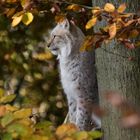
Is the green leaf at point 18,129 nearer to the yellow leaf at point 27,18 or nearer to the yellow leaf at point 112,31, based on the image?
the yellow leaf at point 112,31

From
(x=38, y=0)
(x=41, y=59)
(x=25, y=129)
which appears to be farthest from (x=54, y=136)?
Answer: (x=41, y=59)

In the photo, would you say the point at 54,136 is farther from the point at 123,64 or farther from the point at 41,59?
the point at 41,59

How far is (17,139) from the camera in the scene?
201 centimetres

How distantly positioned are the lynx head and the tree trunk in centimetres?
105

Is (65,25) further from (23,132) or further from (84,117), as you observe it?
(23,132)

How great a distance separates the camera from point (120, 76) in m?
2.77

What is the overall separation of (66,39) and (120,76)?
1.30 m

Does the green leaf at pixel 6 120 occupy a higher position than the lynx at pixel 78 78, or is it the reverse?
the green leaf at pixel 6 120

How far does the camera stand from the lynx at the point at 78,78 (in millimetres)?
3770

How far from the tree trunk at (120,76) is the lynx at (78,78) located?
2.59 feet

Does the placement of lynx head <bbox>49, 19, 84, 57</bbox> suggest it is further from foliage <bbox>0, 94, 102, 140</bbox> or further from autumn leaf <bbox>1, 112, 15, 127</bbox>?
autumn leaf <bbox>1, 112, 15, 127</bbox>

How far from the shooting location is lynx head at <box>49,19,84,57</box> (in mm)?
3938

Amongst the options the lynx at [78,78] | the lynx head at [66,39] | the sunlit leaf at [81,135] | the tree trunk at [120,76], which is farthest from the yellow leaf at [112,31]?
the lynx head at [66,39]

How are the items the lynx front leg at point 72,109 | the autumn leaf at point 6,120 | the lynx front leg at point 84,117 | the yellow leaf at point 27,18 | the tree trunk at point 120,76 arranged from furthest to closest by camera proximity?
1. the lynx front leg at point 72,109
2. the lynx front leg at point 84,117
3. the tree trunk at point 120,76
4. the yellow leaf at point 27,18
5. the autumn leaf at point 6,120
